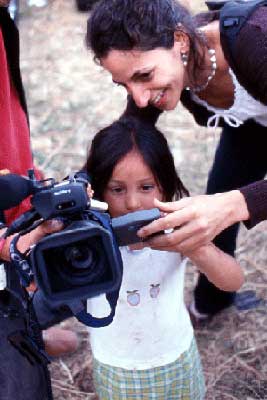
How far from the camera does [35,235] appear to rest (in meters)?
1.36

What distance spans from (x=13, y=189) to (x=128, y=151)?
56 cm

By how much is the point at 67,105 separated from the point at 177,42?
2.62 metres

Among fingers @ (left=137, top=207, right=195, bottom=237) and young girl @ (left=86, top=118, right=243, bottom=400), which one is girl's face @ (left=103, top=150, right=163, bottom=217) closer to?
young girl @ (left=86, top=118, right=243, bottom=400)

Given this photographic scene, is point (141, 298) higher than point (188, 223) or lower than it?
lower

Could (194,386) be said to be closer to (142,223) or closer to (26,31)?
(142,223)

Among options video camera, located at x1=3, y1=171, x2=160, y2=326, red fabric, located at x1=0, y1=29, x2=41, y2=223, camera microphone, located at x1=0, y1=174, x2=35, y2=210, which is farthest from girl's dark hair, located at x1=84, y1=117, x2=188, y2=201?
camera microphone, located at x1=0, y1=174, x2=35, y2=210

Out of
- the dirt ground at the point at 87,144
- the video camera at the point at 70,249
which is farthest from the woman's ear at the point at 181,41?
the dirt ground at the point at 87,144

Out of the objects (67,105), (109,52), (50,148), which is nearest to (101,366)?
(109,52)

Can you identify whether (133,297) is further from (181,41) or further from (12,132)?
(181,41)

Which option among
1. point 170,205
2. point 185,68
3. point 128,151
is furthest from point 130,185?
point 185,68

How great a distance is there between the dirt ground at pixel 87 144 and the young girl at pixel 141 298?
56 centimetres

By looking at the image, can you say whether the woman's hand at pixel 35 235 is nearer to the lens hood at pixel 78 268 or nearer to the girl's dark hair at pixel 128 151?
the lens hood at pixel 78 268

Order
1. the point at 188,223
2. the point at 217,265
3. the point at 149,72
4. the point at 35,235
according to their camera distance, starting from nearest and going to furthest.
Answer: the point at 35,235, the point at 188,223, the point at 217,265, the point at 149,72

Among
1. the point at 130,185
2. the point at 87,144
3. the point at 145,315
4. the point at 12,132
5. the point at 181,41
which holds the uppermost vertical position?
the point at 181,41
